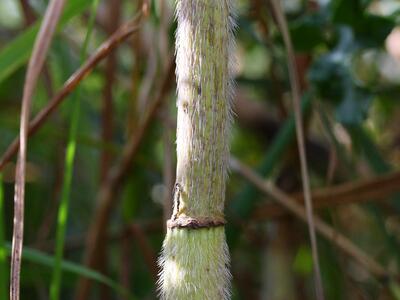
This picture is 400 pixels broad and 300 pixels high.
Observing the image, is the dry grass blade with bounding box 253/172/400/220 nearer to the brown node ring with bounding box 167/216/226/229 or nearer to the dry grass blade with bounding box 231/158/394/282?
the dry grass blade with bounding box 231/158/394/282

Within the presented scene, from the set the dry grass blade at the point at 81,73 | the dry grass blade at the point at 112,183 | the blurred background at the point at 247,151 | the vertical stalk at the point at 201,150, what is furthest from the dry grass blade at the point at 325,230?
the vertical stalk at the point at 201,150

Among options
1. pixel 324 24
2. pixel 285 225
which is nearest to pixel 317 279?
pixel 324 24

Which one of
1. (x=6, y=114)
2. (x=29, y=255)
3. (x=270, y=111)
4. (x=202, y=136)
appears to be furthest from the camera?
(x=6, y=114)

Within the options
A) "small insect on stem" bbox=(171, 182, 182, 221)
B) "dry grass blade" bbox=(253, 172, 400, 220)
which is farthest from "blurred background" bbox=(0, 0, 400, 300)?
"small insect on stem" bbox=(171, 182, 182, 221)

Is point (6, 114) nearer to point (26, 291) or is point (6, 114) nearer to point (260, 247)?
point (26, 291)

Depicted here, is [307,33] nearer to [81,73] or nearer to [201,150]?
[81,73]
